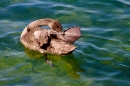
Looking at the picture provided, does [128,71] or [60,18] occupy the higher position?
[60,18]

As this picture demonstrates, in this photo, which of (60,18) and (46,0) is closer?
→ (60,18)

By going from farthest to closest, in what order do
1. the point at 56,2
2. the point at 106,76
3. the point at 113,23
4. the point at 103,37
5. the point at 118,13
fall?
the point at 56,2 < the point at 118,13 < the point at 113,23 < the point at 103,37 < the point at 106,76

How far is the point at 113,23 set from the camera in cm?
1101

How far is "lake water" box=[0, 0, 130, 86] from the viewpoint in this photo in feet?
25.2

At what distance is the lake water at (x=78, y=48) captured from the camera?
25.2ft

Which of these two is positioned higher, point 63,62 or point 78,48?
point 78,48

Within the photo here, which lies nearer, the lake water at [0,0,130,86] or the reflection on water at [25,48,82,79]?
the lake water at [0,0,130,86]

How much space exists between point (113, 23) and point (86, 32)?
1354 millimetres

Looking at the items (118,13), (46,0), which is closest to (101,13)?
(118,13)

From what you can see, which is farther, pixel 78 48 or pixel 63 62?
pixel 78 48

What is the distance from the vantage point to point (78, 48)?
916cm

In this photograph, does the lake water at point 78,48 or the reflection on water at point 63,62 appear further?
the reflection on water at point 63,62

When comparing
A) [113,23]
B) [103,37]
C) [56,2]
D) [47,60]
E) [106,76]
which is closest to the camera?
[106,76]

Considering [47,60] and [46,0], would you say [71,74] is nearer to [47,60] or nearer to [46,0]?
[47,60]
